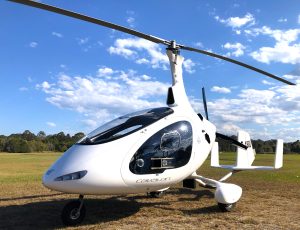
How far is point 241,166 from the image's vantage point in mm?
13156

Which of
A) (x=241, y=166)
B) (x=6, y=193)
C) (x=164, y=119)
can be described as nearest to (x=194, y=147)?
(x=164, y=119)

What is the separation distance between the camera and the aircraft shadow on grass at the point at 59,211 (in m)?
8.30

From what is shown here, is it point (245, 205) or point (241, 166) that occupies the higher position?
point (241, 166)

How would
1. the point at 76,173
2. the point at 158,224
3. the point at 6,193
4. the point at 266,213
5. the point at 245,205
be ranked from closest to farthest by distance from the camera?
1. the point at 76,173
2. the point at 158,224
3. the point at 266,213
4. the point at 245,205
5. the point at 6,193

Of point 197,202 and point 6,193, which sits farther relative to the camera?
point 6,193

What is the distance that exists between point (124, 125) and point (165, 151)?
1.10 metres

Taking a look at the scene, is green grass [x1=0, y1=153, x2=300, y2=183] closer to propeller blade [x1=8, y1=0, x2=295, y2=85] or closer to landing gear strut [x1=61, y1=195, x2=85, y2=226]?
propeller blade [x1=8, y1=0, x2=295, y2=85]

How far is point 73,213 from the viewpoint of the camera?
7977mm

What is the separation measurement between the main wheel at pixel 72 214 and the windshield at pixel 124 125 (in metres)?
1.36

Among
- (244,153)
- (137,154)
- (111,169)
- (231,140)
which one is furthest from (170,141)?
(244,153)

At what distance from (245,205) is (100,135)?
16.2 feet

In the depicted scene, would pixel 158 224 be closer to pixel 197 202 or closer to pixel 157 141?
pixel 157 141

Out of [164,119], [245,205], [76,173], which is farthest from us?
[245,205]

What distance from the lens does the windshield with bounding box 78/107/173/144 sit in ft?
26.5
